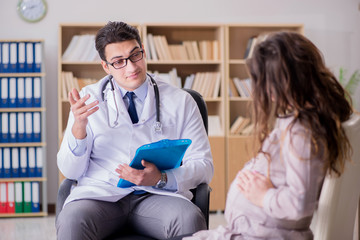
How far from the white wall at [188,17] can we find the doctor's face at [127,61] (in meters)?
2.75

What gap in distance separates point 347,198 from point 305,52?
16.9 inches

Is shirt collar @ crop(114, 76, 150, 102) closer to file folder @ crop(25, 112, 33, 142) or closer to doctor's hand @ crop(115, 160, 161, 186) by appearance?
doctor's hand @ crop(115, 160, 161, 186)

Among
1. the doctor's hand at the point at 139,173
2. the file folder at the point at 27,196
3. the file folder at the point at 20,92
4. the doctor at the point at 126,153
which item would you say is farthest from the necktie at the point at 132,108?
the file folder at the point at 27,196

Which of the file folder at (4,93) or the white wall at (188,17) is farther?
the white wall at (188,17)

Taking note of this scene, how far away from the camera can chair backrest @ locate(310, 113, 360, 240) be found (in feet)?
4.52

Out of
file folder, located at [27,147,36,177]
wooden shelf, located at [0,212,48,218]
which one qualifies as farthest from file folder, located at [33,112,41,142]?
wooden shelf, located at [0,212,48,218]

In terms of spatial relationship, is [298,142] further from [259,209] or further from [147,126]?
[147,126]

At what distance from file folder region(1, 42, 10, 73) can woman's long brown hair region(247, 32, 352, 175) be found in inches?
146

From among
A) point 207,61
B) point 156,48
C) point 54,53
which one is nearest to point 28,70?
point 54,53

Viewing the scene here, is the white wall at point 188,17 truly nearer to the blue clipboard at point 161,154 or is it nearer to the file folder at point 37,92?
the file folder at point 37,92

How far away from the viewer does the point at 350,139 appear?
1381 millimetres

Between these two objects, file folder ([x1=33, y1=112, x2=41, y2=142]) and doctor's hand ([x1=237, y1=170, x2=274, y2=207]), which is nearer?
doctor's hand ([x1=237, y1=170, x2=274, y2=207])

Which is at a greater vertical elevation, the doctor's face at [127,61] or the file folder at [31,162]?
the doctor's face at [127,61]

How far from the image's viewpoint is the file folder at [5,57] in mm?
4629
